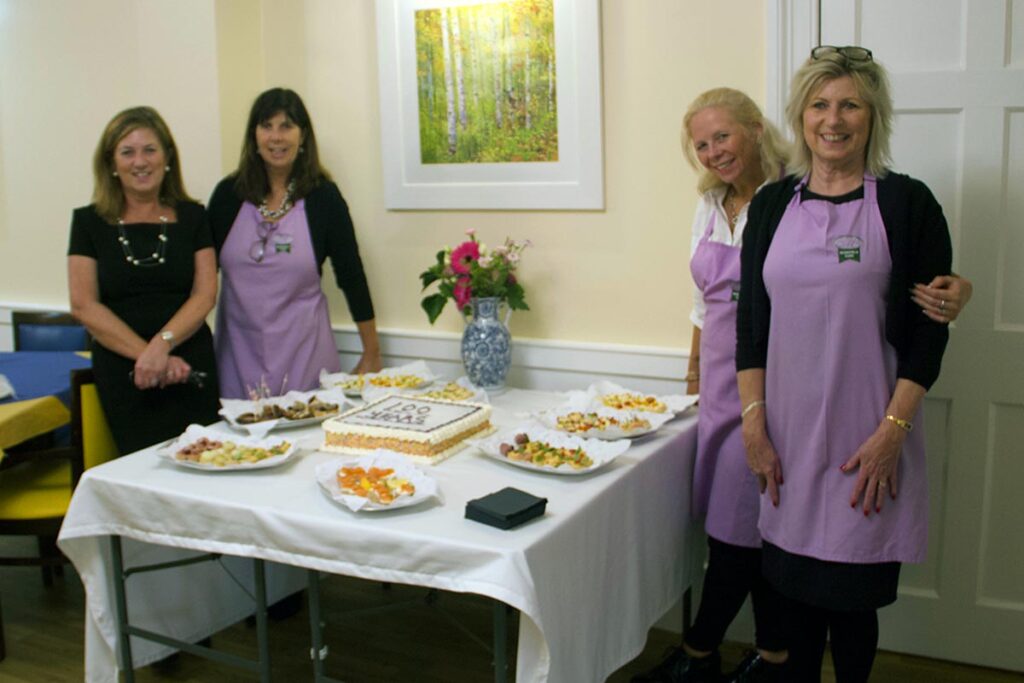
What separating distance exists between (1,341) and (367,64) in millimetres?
2380

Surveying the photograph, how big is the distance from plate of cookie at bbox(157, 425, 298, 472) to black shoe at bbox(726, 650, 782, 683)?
1305mm

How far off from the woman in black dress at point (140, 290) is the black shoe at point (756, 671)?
1.76 meters

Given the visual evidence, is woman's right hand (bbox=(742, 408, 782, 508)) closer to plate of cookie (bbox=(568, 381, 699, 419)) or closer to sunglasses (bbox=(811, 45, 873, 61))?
plate of cookie (bbox=(568, 381, 699, 419))

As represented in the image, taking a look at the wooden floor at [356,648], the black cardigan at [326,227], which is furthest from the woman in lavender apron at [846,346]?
the black cardigan at [326,227]

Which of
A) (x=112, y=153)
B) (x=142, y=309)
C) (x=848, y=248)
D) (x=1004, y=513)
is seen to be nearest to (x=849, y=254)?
(x=848, y=248)

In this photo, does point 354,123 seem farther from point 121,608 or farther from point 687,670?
point 687,670

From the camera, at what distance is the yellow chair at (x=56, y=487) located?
3.06 metres

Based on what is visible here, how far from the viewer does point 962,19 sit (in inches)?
108

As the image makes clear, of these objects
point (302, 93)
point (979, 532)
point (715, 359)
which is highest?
point (302, 93)

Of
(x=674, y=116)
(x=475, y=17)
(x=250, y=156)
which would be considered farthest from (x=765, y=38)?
(x=250, y=156)

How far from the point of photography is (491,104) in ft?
11.0

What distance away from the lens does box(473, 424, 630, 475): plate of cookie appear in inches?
92.9

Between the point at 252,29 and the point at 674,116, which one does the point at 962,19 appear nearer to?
the point at 674,116

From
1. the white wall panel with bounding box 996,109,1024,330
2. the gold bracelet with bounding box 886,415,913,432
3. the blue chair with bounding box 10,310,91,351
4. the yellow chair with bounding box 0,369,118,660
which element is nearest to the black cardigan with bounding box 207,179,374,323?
the yellow chair with bounding box 0,369,118,660
